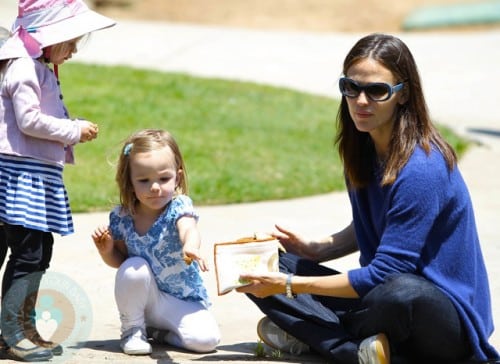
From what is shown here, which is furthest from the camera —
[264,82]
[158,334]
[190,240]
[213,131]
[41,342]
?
[264,82]

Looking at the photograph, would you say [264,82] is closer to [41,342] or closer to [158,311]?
[158,311]

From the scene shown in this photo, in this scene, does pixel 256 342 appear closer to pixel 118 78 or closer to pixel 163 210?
pixel 163 210

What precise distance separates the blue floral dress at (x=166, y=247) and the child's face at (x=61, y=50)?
651mm

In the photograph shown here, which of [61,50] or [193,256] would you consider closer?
[193,256]

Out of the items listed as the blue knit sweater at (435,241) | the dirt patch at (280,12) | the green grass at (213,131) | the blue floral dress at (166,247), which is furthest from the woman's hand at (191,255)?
the dirt patch at (280,12)

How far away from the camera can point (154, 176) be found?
4316 mm

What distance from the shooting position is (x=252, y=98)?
11102 mm

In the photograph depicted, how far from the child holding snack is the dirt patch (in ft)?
48.9

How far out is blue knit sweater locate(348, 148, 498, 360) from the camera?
3861 millimetres

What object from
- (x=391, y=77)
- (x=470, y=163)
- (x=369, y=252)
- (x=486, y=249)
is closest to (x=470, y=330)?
(x=369, y=252)

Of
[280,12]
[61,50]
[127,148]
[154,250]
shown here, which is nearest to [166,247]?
[154,250]

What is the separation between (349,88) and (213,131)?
18.2 feet

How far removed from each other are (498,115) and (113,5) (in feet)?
35.0
